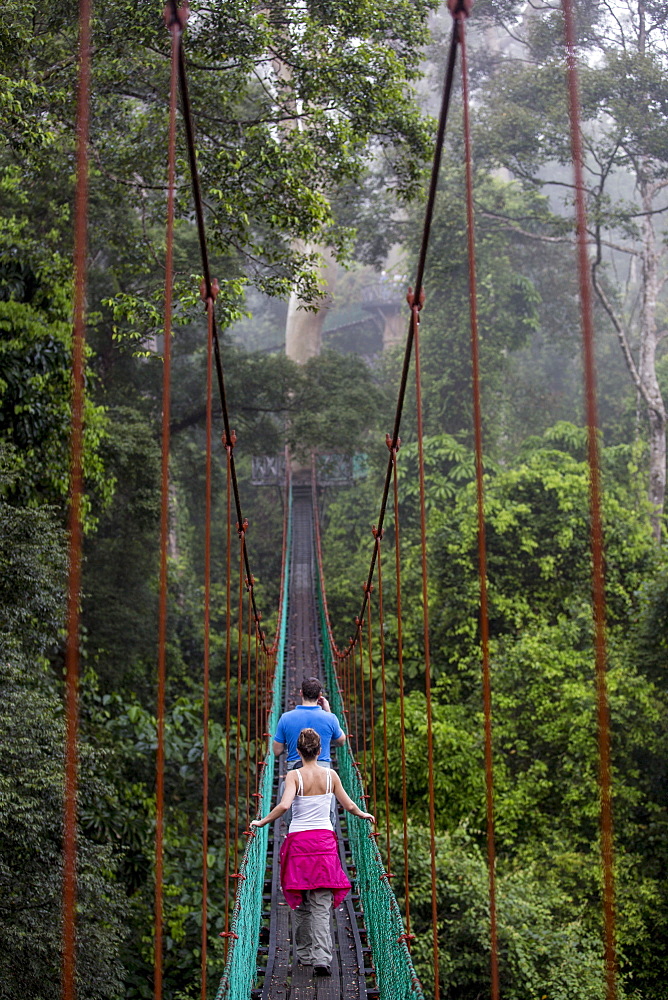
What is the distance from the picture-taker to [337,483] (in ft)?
43.3

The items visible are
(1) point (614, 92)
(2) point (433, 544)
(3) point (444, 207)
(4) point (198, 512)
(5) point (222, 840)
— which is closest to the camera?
(5) point (222, 840)

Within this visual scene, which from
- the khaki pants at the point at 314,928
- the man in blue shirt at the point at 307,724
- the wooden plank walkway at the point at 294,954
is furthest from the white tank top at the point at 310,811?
the man in blue shirt at the point at 307,724

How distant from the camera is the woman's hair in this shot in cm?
247

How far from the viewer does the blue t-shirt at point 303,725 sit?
121 inches

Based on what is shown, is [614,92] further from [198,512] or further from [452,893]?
[452,893]

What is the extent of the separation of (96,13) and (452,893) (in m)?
5.17

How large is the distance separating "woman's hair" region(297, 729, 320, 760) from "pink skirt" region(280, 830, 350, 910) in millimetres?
188

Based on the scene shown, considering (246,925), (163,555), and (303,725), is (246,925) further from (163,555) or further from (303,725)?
(163,555)

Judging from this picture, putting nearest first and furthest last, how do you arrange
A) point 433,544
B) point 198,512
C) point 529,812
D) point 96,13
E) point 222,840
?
point 96,13 < point 222,840 < point 529,812 < point 433,544 < point 198,512

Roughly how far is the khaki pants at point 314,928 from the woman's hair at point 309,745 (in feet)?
1.11

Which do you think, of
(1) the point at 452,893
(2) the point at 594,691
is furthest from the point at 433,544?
(1) the point at 452,893

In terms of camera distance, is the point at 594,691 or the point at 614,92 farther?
the point at 614,92

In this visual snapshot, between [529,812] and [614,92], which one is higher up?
[614,92]

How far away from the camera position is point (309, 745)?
2475mm
